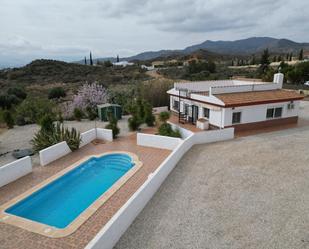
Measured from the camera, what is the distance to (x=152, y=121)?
62.4ft

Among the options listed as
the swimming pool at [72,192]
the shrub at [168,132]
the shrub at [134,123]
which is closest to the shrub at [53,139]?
the swimming pool at [72,192]

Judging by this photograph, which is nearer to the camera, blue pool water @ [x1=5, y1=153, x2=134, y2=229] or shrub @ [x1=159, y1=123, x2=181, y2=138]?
blue pool water @ [x1=5, y1=153, x2=134, y2=229]

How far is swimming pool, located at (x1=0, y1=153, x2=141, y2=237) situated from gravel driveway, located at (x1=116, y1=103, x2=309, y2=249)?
2731 mm

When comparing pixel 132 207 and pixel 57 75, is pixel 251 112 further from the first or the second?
pixel 57 75

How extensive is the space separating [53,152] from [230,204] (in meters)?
9.37

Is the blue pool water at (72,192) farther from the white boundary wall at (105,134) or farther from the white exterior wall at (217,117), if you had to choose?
the white exterior wall at (217,117)

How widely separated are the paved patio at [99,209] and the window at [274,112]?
946cm

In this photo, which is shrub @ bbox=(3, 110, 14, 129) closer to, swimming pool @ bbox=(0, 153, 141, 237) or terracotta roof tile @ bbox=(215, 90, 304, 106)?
swimming pool @ bbox=(0, 153, 141, 237)

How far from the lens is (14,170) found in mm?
10227

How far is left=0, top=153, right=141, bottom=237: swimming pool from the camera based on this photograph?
820 cm

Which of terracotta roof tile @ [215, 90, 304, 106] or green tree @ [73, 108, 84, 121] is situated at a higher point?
terracotta roof tile @ [215, 90, 304, 106]

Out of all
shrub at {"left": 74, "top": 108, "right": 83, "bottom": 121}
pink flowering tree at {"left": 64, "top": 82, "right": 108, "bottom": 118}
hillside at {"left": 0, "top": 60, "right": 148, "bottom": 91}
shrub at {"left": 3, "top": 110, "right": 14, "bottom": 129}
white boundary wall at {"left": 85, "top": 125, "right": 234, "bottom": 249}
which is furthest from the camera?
hillside at {"left": 0, "top": 60, "right": 148, "bottom": 91}

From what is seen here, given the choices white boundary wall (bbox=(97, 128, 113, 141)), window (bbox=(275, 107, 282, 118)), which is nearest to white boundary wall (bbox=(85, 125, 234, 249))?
white boundary wall (bbox=(97, 128, 113, 141))

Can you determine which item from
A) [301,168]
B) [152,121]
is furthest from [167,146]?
[301,168]
